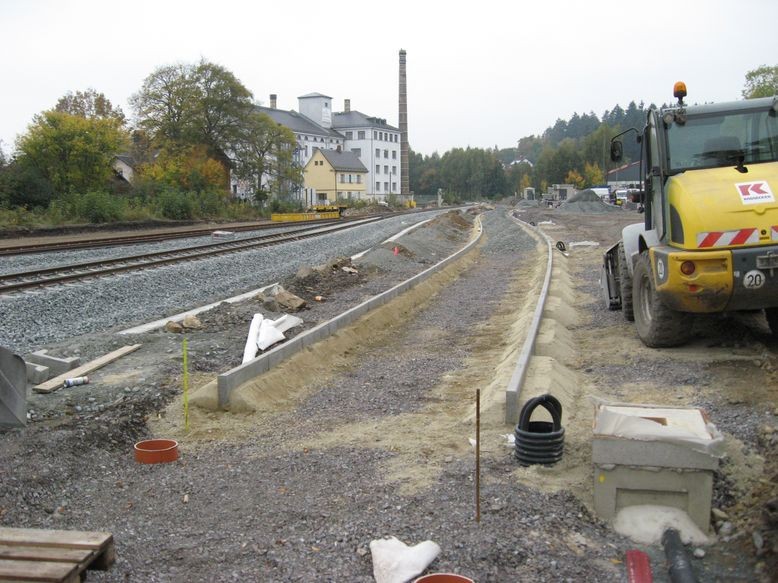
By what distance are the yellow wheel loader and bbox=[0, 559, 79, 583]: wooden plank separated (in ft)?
21.3

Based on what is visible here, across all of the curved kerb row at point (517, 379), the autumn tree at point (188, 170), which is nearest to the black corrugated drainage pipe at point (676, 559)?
Result: the curved kerb row at point (517, 379)

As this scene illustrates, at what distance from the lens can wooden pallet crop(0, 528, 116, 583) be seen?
3.70 metres

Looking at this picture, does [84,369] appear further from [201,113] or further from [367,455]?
[201,113]

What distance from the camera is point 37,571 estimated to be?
3711 mm

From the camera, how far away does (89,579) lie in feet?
13.6

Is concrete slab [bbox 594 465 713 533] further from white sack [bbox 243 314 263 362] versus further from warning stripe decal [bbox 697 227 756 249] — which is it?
white sack [bbox 243 314 263 362]

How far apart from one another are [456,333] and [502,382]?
13.0ft

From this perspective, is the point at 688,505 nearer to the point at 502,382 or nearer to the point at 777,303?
the point at 502,382

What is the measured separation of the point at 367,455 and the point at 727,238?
4.52 metres

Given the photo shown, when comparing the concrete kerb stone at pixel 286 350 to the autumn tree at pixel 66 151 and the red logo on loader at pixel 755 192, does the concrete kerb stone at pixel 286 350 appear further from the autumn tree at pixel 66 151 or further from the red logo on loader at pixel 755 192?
the autumn tree at pixel 66 151

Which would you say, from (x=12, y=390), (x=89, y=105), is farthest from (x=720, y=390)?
(x=89, y=105)

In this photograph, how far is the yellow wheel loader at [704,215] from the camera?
7.87 metres

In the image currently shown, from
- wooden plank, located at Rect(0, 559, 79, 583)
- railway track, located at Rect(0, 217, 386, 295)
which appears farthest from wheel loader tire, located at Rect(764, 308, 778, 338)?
railway track, located at Rect(0, 217, 386, 295)

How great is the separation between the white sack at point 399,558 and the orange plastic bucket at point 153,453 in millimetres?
2369
